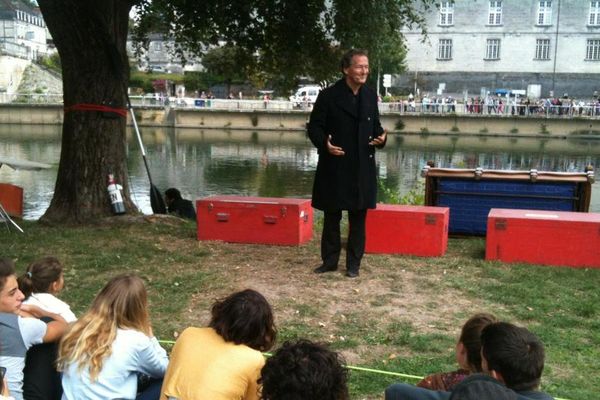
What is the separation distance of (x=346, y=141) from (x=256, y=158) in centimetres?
2456

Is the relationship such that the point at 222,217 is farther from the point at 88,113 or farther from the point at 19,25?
the point at 19,25

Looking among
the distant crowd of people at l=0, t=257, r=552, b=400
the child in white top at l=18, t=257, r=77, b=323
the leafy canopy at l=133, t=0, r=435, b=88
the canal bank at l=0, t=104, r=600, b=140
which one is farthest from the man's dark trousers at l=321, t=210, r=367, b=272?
the canal bank at l=0, t=104, r=600, b=140

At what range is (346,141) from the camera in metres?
6.27

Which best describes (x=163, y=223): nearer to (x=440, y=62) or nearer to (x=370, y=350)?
(x=370, y=350)

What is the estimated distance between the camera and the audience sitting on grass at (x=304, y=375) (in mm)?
2283

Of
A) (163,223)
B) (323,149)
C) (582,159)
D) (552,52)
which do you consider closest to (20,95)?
(582,159)

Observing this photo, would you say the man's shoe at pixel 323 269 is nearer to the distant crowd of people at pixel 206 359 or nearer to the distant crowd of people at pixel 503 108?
the distant crowd of people at pixel 206 359

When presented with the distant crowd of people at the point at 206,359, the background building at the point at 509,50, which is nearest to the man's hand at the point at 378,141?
the distant crowd of people at the point at 206,359

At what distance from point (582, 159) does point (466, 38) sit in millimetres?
33973

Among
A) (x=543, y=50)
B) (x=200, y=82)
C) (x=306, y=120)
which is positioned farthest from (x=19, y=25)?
(x=543, y=50)

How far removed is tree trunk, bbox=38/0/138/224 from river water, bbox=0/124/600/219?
6.16 m

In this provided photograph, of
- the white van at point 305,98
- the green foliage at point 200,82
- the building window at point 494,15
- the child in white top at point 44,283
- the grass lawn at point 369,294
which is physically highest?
the building window at point 494,15

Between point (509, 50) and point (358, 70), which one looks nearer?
point (358, 70)

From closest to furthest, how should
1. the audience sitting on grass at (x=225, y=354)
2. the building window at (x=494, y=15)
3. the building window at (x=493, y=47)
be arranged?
the audience sitting on grass at (x=225, y=354) < the building window at (x=494, y=15) < the building window at (x=493, y=47)
